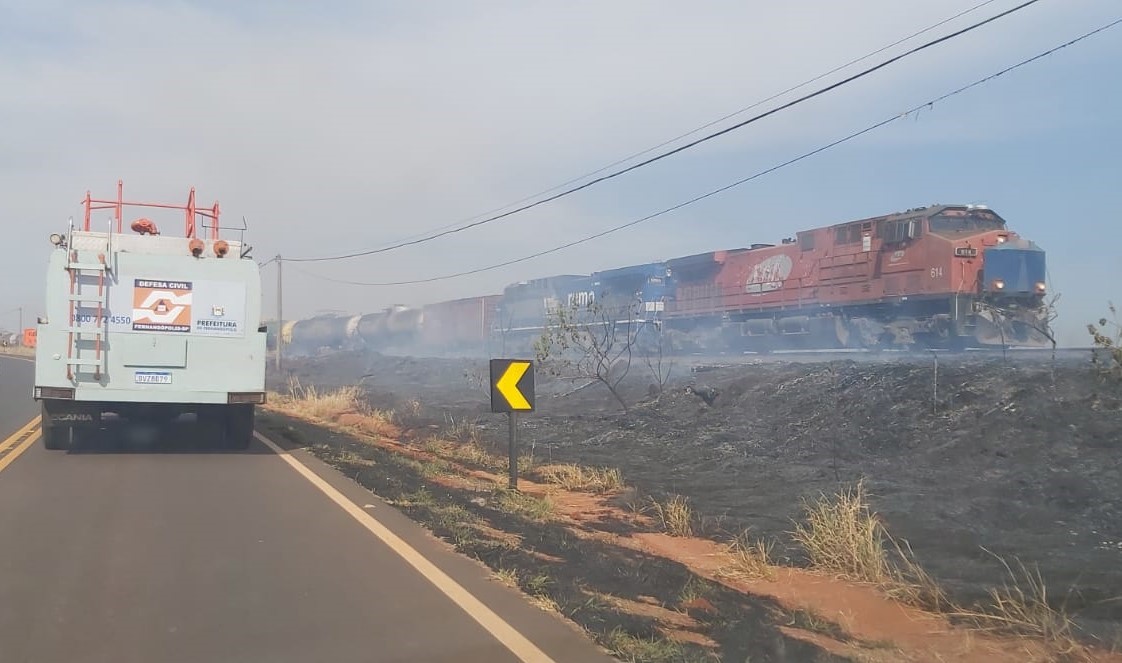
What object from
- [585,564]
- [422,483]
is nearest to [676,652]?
[585,564]

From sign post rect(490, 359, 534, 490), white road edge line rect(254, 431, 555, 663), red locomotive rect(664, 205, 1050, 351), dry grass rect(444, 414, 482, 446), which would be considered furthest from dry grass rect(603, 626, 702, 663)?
red locomotive rect(664, 205, 1050, 351)

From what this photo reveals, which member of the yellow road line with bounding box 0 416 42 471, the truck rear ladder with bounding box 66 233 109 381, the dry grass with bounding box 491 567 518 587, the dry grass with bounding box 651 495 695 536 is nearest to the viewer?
the dry grass with bounding box 491 567 518 587

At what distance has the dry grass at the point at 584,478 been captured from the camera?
12.6 m

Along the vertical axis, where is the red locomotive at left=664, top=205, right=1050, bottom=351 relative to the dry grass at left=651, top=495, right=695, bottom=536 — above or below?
above

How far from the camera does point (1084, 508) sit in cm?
962

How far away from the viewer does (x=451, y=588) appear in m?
6.67

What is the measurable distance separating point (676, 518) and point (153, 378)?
7.70m

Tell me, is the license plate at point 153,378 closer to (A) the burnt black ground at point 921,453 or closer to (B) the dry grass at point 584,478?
(B) the dry grass at point 584,478

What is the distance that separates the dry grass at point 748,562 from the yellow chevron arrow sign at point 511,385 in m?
3.77

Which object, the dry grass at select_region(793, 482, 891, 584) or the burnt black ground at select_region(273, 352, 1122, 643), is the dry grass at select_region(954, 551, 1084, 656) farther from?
the dry grass at select_region(793, 482, 891, 584)

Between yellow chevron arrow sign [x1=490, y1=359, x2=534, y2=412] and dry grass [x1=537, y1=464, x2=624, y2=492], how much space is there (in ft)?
4.98

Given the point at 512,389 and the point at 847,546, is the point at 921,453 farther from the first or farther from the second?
the point at 512,389

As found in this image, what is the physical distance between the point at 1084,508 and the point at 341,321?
207 ft

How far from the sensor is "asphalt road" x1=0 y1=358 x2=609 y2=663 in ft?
17.6
